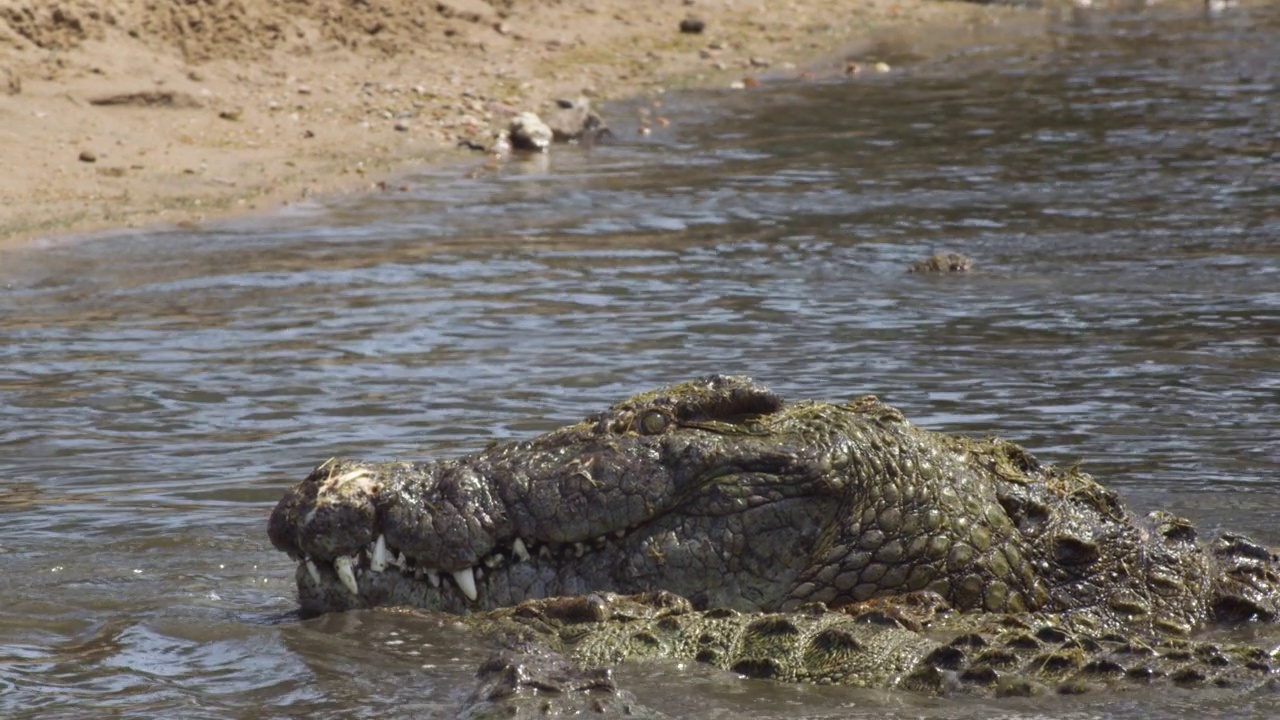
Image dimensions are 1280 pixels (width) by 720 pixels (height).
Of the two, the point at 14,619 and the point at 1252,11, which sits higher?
the point at 1252,11

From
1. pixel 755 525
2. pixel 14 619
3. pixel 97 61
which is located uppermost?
pixel 97 61

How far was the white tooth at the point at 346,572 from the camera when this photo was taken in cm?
499

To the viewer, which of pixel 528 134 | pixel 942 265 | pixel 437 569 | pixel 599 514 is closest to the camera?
pixel 599 514

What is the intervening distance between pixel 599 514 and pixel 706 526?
295 millimetres

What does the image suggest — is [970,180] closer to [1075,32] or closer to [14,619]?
[14,619]

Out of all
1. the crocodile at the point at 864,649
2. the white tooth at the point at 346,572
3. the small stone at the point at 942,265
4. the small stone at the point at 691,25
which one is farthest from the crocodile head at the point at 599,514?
the small stone at the point at 691,25

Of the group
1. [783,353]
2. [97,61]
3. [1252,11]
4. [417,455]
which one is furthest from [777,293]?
[1252,11]

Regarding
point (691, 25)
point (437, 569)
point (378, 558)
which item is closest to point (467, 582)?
point (437, 569)

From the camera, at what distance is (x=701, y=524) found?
4930mm

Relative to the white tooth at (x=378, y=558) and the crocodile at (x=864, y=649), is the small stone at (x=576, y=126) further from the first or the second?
the crocodile at (x=864, y=649)

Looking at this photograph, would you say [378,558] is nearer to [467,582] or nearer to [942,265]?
[467,582]

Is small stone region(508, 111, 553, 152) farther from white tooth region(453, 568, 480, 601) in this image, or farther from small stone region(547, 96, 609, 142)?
white tooth region(453, 568, 480, 601)

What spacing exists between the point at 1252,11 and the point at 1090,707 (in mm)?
25834

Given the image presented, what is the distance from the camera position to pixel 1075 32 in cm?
2586
